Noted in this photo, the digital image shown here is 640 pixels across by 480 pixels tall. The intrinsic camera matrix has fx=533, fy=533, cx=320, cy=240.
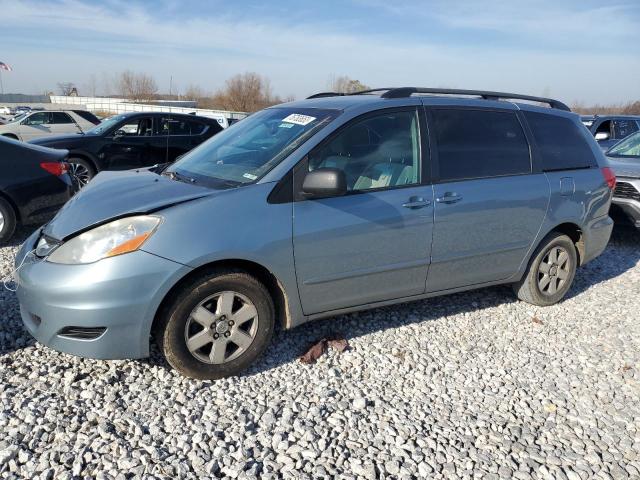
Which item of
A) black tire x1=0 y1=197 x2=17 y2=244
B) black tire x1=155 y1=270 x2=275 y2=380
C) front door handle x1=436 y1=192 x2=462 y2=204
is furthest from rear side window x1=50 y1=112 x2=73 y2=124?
front door handle x1=436 y1=192 x2=462 y2=204

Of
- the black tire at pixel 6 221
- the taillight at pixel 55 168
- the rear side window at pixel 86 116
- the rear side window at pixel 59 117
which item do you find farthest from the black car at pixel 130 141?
the rear side window at pixel 59 117

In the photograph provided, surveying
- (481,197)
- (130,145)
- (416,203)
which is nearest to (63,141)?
(130,145)

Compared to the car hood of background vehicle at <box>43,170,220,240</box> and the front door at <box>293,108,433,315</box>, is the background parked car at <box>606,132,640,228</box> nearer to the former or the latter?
the front door at <box>293,108,433,315</box>

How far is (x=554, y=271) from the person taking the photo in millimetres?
4871

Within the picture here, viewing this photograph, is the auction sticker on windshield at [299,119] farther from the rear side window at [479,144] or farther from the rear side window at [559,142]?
the rear side window at [559,142]

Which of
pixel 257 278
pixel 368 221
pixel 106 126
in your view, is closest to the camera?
pixel 257 278

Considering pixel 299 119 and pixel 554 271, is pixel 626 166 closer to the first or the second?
pixel 554 271

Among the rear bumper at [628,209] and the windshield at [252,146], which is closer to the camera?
the windshield at [252,146]

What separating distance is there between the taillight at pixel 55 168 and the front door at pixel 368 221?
12.8ft

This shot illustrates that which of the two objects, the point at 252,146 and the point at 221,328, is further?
the point at 252,146

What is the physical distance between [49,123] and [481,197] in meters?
17.7

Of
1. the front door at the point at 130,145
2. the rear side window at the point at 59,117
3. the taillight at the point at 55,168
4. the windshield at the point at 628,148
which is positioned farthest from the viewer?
the rear side window at the point at 59,117

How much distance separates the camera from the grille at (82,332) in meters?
3.03

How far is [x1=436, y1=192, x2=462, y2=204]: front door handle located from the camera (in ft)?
12.8
